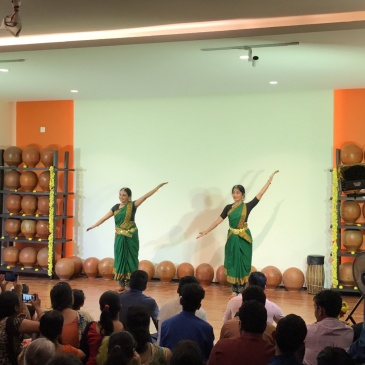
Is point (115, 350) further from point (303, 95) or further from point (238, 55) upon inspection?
point (303, 95)

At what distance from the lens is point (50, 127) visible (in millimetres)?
9758

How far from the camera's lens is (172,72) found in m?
7.20

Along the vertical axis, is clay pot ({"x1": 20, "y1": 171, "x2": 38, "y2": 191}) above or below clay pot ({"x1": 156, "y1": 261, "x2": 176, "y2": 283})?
above

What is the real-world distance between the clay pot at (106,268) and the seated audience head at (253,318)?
616 cm

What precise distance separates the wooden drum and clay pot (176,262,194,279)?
165 cm

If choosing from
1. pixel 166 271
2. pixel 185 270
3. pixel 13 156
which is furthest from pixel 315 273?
pixel 13 156

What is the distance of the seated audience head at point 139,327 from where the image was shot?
3002 mm

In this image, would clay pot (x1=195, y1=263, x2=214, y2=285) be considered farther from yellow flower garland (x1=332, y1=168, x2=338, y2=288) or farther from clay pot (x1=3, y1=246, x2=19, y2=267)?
clay pot (x1=3, y1=246, x2=19, y2=267)

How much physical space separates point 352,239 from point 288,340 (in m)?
5.38

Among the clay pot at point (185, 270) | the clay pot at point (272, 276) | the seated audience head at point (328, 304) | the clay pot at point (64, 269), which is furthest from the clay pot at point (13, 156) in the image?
the seated audience head at point (328, 304)

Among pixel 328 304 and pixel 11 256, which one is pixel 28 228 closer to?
pixel 11 256

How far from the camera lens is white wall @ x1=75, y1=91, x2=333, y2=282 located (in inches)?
337

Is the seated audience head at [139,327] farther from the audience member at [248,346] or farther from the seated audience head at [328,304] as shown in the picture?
the seated audience head at [328,304]

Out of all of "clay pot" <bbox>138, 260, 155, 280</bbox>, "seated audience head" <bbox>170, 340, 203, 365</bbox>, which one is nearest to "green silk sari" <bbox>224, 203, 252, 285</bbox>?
"clay pot" <bbox>138, 260, 155, 280</bbox>
